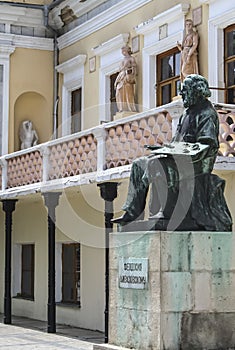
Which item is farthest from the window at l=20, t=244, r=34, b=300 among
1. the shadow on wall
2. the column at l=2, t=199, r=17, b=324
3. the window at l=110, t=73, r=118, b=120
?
the window at l=110, t=73, r=118, b=120

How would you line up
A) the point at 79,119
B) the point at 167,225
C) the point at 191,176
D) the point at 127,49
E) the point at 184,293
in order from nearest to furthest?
the point at 184,293 < the point at 167,225 < the point at 191,176 < the point at 127,49 < the point at 79,119

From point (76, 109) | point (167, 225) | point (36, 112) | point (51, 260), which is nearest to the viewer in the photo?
point (167, 225)

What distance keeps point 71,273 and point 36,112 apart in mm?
5028

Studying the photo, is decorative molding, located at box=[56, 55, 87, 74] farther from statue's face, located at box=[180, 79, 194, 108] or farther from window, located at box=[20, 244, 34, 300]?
statue's face, located at box=[180, 79, 194, 108]

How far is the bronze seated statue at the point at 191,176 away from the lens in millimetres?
9500

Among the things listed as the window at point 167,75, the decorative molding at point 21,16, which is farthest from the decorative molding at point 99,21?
the window at point 167,75

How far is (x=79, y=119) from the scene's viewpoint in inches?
882

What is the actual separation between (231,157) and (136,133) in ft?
6.27

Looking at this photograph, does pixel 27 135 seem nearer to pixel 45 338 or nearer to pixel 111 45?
pixel 111 45

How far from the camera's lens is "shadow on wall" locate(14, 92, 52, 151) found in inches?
922

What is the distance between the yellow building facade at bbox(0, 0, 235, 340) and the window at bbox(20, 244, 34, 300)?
3 centimetres

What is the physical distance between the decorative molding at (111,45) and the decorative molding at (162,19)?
58 centimetres

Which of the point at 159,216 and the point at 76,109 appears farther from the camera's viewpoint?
the point at 76,109

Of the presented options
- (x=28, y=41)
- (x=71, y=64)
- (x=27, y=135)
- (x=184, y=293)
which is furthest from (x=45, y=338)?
(x=28, y=41)
